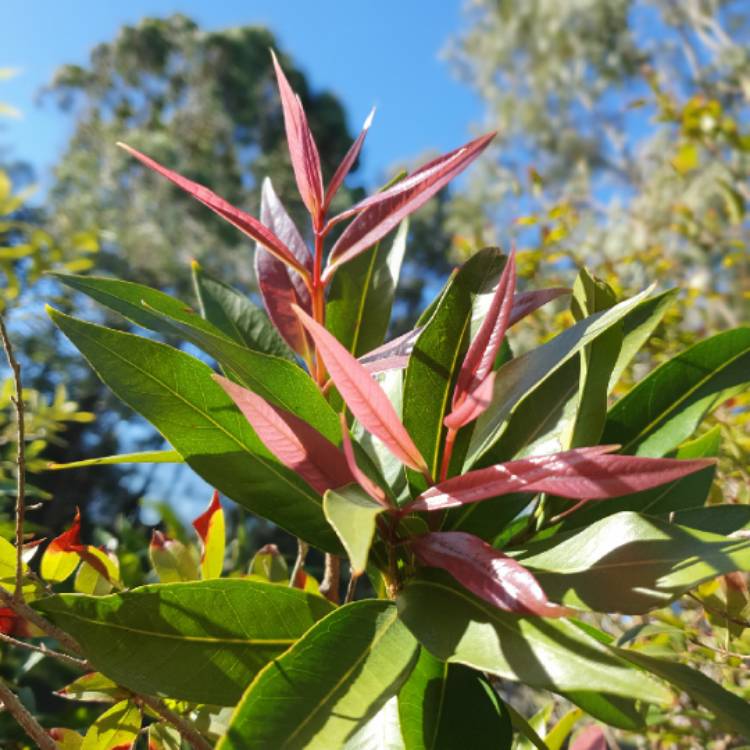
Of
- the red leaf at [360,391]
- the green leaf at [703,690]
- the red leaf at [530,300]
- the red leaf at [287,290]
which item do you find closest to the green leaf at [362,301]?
the red leaf at [287,290]

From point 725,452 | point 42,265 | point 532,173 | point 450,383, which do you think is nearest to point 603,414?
point 450,383

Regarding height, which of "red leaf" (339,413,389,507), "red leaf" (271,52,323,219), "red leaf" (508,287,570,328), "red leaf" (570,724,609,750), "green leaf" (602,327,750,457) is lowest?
"red leaf" (570,724,609,750)

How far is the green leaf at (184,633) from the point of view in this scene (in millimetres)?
400

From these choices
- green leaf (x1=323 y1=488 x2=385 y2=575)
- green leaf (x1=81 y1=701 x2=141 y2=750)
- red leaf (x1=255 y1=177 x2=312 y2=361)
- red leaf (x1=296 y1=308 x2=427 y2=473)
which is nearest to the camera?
green leaf (x1=323 y1=488 x2=385 y2=575)

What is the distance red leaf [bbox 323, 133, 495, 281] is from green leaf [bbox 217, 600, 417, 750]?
0.28 metres

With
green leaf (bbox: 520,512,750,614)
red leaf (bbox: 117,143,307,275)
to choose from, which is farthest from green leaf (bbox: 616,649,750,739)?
red leaf (bbox: 117,143,307,275)

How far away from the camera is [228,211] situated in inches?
20.9

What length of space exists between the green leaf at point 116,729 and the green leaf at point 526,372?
0.30 m

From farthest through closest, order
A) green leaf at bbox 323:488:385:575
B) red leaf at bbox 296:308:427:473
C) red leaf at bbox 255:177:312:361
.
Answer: red leaf at bbox 255:177:312:361 → red leaf at bbox 296:308:427:473 → green leaf at bbox 323:488:385:575

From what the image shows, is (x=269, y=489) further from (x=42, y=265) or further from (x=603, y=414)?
(x=42, y=265)

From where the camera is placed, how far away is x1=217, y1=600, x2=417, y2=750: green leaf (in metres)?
0.35

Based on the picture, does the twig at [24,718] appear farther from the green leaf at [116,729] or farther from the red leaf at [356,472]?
the red leaf at [356,472]

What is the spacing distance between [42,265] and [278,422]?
1217mm

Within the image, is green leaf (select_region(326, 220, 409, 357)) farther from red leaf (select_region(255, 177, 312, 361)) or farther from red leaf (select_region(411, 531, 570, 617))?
red leaf (select_region(411, 531, 570, 617))
